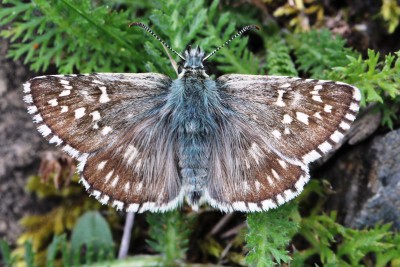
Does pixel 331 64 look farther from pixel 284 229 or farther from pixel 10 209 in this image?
pixel 10 209

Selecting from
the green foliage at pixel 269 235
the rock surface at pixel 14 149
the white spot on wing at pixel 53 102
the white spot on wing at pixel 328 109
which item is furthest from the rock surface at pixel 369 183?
the rock surface at pixel 14 149

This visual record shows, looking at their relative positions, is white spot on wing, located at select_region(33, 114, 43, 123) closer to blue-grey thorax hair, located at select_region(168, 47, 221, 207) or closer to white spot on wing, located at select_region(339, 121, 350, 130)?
blue-grey thorax hair, located at select_region(168, 47, 221, 207)

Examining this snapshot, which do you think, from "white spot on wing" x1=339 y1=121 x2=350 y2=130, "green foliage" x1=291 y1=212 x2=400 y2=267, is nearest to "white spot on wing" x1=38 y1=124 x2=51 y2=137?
"white spot on wing" x1=339 y1=121 x2=350 y2=130

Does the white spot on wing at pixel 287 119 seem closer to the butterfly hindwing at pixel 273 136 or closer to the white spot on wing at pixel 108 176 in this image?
the butterfly hindwing at pixel 273 136

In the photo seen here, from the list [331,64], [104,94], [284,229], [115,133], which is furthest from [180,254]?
[331,64]

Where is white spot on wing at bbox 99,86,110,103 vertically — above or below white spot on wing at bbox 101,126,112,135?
above

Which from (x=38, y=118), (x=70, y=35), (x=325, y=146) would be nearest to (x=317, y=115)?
(x=325, y=146)

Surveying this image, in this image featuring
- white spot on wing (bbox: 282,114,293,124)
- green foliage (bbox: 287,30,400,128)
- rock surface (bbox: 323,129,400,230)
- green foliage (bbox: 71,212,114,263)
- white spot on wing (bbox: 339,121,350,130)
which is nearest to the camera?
white spot on wing (bbox: 339,121,350,130)
